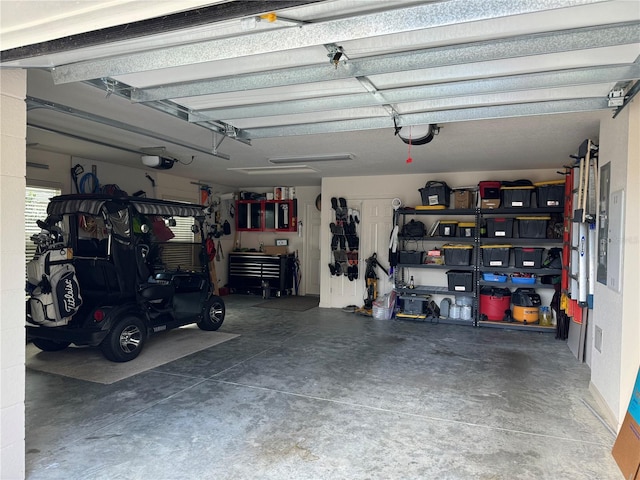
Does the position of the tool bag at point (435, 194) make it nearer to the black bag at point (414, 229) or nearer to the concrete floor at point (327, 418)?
the black bag at point (414, 229)

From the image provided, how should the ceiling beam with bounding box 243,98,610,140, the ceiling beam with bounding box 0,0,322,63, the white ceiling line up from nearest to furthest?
the ceiling beam with bounding box 0,0,322,63 → the white ceiling → the ceiling beam with bounding box 243,98,610,140

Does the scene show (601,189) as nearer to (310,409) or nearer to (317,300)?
(310,409)

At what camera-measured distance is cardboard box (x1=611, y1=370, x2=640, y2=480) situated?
2338 millimetres

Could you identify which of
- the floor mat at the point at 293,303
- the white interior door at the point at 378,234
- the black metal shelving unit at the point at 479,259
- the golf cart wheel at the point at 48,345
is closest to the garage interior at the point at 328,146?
the golf cart wheel at the point at 48,345

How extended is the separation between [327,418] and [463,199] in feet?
15.4

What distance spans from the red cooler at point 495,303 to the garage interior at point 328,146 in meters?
1.06

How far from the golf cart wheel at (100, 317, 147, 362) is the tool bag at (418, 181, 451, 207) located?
4.68 metres

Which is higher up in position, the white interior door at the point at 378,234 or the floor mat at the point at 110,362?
the white interior door at the point at 378,234

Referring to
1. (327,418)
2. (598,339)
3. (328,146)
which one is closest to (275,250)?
(328,146)

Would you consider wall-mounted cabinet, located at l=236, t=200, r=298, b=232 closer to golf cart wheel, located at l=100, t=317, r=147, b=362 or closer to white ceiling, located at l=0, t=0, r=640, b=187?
white ceiling, located at l=0, t=0, r=640, b=187

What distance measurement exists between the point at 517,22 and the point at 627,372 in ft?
7.99

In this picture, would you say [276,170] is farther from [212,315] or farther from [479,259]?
[479,259]

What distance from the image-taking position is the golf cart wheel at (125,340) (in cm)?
427

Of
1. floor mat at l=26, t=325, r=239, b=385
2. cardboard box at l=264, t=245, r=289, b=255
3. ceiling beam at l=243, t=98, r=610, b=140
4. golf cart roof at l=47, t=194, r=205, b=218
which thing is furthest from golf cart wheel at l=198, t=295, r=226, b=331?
cardboard box at l=264, t=245, r=289, b=255
